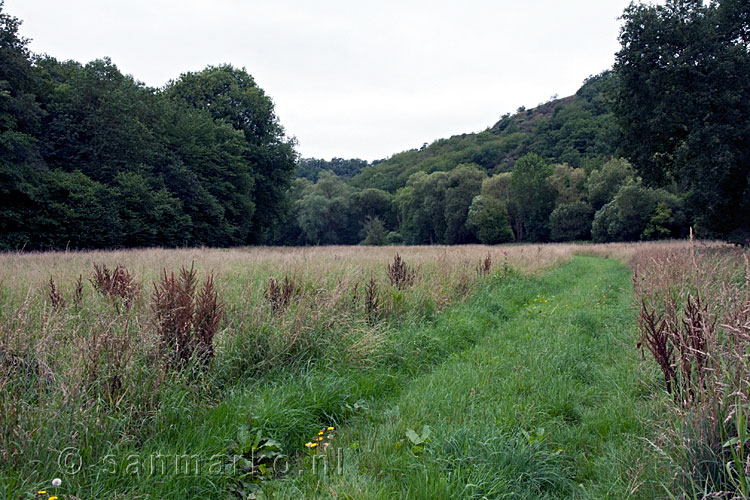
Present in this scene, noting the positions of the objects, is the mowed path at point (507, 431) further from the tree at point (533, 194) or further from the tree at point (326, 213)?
the tree at point (326, 213)

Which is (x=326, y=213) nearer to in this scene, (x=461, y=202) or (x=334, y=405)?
(x=461, y=202)

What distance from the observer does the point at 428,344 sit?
206 inches

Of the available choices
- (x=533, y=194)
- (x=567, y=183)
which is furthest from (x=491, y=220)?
(x=567, y=183)

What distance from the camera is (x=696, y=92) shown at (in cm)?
1446

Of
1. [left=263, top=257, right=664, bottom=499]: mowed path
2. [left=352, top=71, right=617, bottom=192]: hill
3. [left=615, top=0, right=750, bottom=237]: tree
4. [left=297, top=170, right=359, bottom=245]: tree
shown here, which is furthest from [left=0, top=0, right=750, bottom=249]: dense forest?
[left=297, top=170, right=359, bottom=245]: tree

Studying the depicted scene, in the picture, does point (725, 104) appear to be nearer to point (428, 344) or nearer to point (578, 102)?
point (428, 344)

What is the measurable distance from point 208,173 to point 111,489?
31903mm

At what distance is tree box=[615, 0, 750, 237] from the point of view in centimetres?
1413

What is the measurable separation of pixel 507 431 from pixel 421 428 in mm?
657

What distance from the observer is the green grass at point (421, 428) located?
7.36ft

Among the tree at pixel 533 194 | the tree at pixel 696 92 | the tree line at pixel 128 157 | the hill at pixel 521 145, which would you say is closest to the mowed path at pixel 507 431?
the tree at pixel 696 92

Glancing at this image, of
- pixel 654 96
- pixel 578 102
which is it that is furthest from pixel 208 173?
pixel 578 102

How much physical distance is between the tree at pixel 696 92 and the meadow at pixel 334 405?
44.8 feet

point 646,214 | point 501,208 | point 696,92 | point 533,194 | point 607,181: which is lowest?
point 646,214
